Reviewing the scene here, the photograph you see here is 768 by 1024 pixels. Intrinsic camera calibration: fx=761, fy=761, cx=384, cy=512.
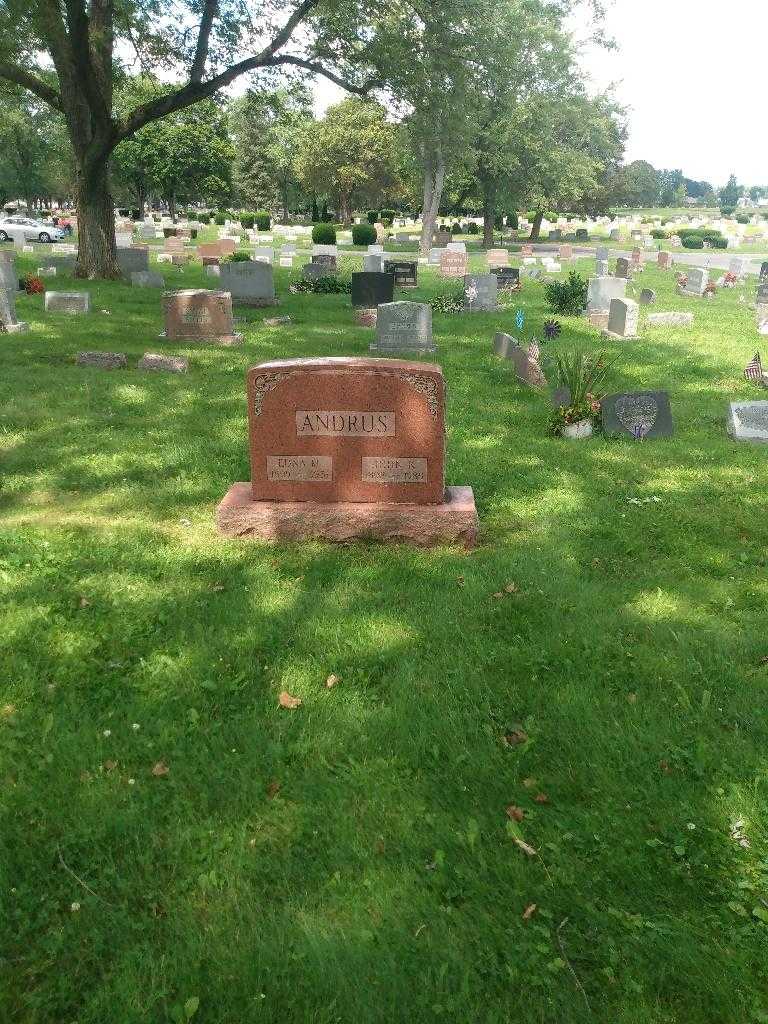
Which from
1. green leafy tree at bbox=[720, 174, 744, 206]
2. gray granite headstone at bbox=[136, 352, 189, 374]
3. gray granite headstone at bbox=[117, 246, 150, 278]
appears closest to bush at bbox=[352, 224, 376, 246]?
gray granite headstone at bbox=[117, 246, 150, 278]

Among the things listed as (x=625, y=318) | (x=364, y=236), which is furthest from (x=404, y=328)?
(x=364, y=236)

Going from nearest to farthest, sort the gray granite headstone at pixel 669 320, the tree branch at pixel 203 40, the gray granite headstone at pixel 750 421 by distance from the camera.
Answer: the gray granite headstone at pixel 750 421 < the gray granite headstone at pixel 669 320 < the tree branch at pixel 203 40

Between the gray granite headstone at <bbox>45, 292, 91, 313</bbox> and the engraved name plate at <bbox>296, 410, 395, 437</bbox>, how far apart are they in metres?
12.8

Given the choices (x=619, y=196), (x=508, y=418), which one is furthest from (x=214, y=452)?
(x=619, y=196)

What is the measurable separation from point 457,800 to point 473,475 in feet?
15.1

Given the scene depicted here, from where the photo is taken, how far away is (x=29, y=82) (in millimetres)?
19859

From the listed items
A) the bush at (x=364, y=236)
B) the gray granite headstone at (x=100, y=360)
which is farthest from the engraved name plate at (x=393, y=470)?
the bush at (x=364, y=236)

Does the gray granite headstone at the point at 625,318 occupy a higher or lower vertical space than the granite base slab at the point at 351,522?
higher

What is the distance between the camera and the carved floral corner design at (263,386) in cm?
586

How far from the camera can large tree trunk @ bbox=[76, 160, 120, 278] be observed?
68.9 feet

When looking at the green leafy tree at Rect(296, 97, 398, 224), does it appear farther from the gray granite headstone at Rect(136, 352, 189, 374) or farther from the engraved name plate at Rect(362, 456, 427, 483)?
the engraved name plate at Rect(362, 456, 427, 483)

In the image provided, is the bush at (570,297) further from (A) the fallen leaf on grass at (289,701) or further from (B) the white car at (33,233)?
(B) the white car at (33,233)

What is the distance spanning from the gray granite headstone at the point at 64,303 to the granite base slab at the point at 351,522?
41.2 feet

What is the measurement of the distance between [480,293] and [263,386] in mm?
14850
